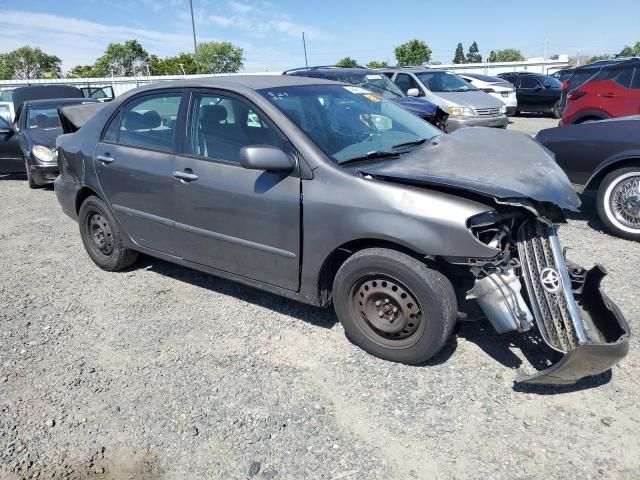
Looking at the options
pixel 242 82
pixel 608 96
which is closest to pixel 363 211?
pixel 242 82

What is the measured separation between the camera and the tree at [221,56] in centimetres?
8744

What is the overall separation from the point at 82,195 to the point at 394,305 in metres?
3.28

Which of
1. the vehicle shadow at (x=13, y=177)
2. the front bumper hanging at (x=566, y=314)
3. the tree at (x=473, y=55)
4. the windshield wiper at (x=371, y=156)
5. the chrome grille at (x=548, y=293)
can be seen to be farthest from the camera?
the tree at (x=473, y=55)

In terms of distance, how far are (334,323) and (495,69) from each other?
110ft

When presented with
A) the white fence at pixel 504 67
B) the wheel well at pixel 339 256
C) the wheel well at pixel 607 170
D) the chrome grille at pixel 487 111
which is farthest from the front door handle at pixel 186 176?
the white fence at pixel 504 67

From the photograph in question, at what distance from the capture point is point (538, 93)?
17.5m

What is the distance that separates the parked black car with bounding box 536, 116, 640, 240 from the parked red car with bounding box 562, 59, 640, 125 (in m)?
3.81

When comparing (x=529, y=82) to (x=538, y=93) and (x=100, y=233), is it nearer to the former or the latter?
(x=538, y=93)

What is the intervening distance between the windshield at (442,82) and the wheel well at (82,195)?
9454mm

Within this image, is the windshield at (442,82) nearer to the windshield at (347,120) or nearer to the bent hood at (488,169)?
the windshield at (347,120)

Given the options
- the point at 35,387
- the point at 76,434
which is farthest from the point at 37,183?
the point at 76,434

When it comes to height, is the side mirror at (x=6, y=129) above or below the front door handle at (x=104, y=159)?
below

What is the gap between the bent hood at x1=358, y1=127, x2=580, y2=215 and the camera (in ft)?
9.34

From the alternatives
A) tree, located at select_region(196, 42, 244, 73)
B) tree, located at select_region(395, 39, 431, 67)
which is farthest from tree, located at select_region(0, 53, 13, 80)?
tree, located at select_region(395, 39, 431, 67)
